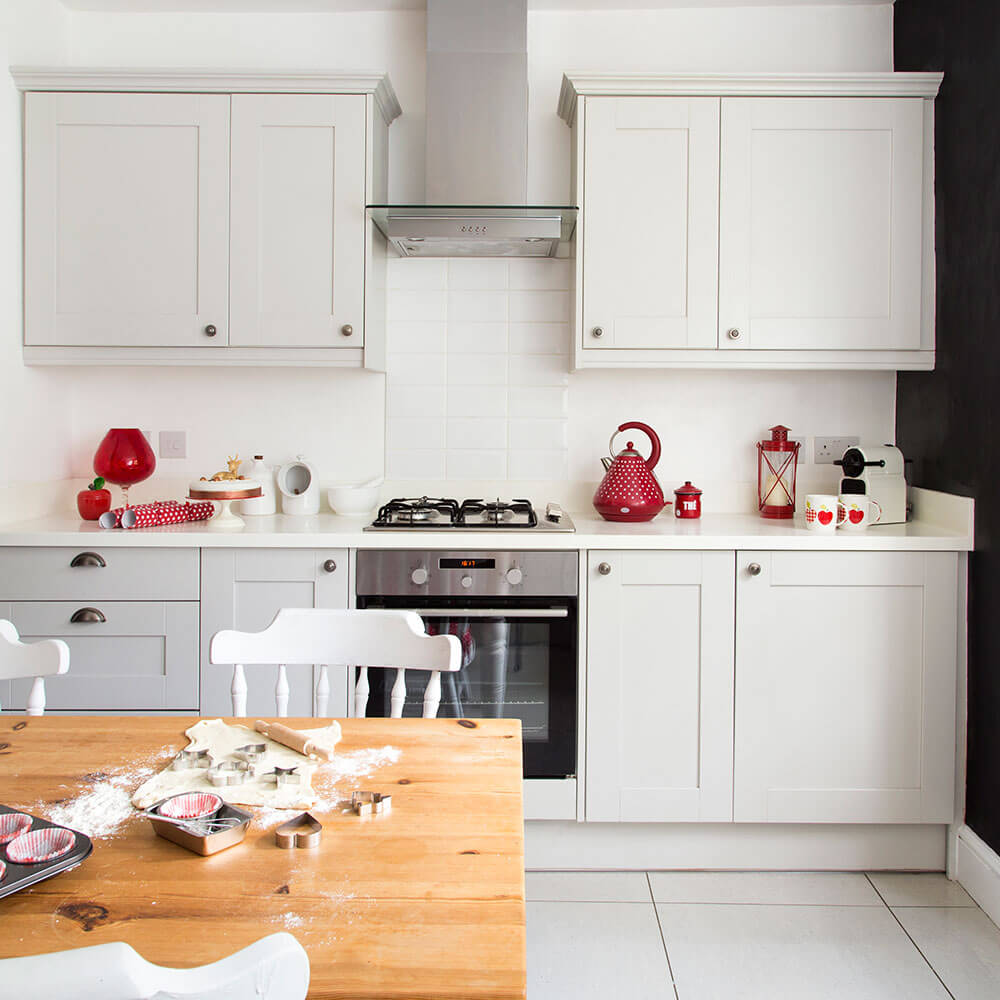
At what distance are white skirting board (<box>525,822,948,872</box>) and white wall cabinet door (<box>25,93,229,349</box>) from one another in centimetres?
184

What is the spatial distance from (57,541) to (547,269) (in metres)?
1.77

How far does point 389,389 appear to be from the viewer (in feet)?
10.9

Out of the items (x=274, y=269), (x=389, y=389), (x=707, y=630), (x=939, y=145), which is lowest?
(x=707, y=630)

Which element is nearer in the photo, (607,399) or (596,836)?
(596,836)

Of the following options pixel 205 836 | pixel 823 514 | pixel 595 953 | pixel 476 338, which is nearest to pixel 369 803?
pixel 205 836

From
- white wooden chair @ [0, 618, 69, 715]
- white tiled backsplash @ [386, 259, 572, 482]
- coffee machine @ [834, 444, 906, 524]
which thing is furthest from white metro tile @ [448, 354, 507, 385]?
white wooden chair @ [0, 618, 69, 715]

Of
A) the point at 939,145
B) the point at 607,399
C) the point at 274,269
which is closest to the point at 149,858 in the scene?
the point at 274,269

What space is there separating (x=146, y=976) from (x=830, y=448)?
9.92 feet

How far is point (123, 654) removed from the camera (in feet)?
8.86

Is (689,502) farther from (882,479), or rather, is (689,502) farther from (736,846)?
(736,846)

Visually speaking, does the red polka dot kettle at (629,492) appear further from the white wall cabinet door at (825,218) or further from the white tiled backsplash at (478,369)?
the white wall cabinet door at (825,218)

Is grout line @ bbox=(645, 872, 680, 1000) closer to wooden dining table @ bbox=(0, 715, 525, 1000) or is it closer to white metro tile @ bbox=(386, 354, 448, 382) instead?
wooden dining table @ bbox=(0, 715, 525, 1000)

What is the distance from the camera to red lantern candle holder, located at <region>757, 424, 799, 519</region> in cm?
316

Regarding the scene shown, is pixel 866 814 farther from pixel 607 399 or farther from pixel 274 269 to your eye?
pixel 274 269
